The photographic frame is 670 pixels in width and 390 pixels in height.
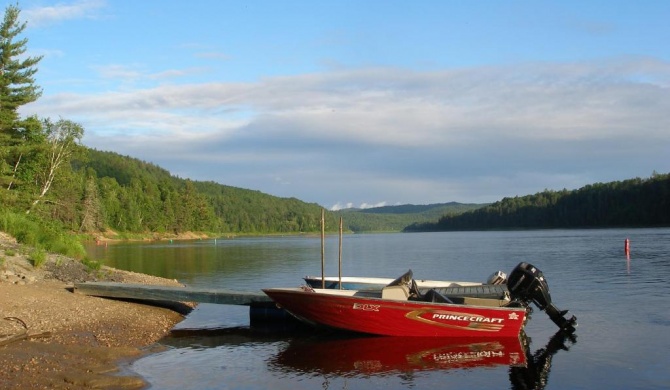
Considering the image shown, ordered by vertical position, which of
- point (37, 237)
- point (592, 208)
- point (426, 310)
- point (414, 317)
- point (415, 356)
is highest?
point (592, 208)

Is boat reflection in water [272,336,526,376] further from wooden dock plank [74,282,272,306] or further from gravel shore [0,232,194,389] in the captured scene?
gravel shore [0,232,194,389]

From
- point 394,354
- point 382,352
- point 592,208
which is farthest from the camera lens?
point 592,208

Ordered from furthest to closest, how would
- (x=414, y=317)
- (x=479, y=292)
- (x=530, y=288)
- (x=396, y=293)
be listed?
(x=479, y=292) → (x=530, y=288) → (x=396, y=293) → (x=414, y=317)

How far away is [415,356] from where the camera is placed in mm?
14914

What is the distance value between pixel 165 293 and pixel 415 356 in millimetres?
8798

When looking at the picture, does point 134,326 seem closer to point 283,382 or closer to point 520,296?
point 283,382

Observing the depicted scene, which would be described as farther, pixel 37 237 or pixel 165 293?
pixel 37 237

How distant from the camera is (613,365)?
14117 mm

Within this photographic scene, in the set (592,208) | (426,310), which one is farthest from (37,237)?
(592,208)

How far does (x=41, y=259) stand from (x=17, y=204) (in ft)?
55.0

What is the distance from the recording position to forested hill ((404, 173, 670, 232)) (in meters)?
130

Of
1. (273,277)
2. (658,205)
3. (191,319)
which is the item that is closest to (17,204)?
(273,277)

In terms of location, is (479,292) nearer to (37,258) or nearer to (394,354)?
(394,354)

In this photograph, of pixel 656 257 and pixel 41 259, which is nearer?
pixel 41 259
